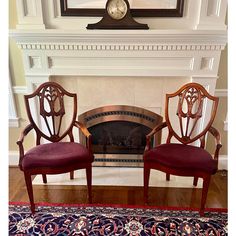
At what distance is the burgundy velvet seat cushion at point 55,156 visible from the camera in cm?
175

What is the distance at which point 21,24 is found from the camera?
6.88 ft

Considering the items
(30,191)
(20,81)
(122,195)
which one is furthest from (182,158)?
(20,81)

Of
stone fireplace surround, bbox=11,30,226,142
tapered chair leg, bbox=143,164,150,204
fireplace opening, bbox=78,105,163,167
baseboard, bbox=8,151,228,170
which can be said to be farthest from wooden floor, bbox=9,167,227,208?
stone fireplace surround, bbox=11,30,226,142

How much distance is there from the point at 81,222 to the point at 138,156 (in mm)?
978

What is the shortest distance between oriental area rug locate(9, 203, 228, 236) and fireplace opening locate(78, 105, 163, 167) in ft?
2.16

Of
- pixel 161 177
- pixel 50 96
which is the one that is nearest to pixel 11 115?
pixel 50 96

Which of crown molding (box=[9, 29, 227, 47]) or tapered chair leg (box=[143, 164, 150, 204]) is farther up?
crown molding (box=[9, 29, 227, 47])

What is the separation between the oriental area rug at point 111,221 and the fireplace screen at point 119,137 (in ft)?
2.31

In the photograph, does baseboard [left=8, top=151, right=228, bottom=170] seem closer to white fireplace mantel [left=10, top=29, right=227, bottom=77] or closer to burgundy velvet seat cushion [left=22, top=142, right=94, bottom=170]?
burgundy velvet seat cushion [left=22, top=142, right=94, bottom=170]

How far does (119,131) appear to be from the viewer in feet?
8.21

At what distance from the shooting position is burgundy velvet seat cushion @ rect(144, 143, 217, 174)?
173 cm

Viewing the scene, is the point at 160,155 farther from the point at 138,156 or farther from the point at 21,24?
the point at 21,24

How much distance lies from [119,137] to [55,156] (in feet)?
2.90

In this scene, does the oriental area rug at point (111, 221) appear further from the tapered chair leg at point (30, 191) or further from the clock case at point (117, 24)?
the clock case at point (117, 24)
